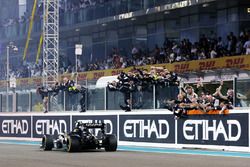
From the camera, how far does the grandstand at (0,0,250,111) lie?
2984 centimetres

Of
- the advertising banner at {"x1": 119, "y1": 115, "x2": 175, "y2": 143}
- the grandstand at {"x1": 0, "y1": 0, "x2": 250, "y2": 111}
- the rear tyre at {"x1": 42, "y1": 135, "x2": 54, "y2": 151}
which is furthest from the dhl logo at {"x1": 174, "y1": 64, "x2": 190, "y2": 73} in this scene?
the rear tyre at {"x1": 42, "y1": 135, "x2": 54, "y2": 151}

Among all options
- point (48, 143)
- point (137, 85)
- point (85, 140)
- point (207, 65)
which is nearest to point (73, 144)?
point (85, 140)

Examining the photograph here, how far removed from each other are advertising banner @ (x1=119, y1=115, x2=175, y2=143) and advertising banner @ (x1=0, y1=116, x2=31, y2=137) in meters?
7.00

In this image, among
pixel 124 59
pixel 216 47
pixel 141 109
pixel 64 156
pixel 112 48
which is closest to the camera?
pixel 64 156

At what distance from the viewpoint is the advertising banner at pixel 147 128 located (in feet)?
78.1

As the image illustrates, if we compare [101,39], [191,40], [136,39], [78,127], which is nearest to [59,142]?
[78,127]

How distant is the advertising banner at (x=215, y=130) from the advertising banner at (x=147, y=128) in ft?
1.95

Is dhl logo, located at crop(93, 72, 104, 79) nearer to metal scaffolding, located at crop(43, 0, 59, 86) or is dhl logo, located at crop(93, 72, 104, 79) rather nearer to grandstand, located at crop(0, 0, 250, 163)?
grandstand, located at crop(0, 0, 250, 163)

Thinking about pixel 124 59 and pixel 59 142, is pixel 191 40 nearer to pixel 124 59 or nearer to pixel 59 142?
pixel 124 59

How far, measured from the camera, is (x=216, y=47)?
3397 centimetres

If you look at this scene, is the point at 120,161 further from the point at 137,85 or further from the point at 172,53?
the point at 172,53

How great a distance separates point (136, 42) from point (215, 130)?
23280 mm

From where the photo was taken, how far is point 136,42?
4450cm

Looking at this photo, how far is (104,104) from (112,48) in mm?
20206
